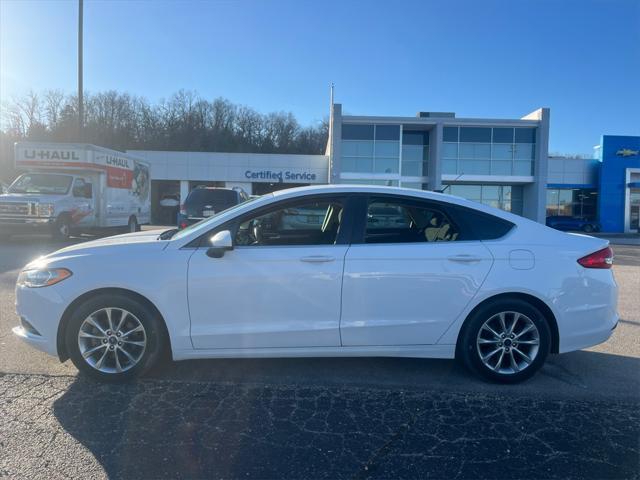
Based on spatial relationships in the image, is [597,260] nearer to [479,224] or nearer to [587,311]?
[587,311]

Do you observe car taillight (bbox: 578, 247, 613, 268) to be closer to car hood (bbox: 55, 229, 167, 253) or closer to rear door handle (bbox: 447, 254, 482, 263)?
rear door handle (bbox: 447, 254, 482, 263)

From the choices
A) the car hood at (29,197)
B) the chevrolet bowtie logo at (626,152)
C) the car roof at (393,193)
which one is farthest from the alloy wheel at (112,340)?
the chevrolet bowtie logo at (626,152)

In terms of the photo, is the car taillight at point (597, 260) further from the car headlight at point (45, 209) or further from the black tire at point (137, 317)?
the car headlight at point (45, 209)

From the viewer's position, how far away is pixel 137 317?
3.88m

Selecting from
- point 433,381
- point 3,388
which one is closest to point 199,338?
point 3,388

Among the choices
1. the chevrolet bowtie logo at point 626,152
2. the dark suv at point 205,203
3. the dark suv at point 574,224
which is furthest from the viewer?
the chevrolet bowtie logo at point 626,152

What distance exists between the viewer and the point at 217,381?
4086 millimetres

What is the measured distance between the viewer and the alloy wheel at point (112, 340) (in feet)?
12.8

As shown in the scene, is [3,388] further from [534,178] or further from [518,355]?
[534,178]

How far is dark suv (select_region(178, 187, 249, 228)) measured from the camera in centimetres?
1349

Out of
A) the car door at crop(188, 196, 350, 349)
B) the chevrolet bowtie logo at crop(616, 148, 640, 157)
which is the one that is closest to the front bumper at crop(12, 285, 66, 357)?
the car door at crop(188, 196, 350, 349)

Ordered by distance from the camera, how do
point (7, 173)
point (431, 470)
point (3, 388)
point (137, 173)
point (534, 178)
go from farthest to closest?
point (7, 173) < point (534, 178) < point (137, 173) < point (3, 388) < point (431, 470)

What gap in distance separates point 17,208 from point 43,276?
39.9ft

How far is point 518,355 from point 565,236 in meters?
1.11
